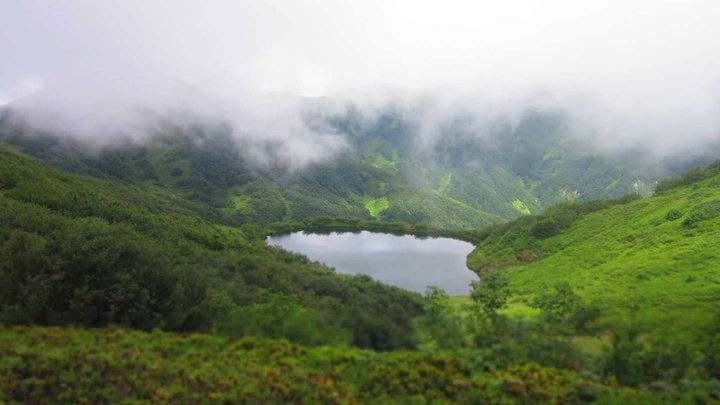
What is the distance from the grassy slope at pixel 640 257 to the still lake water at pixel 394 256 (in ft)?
39.3

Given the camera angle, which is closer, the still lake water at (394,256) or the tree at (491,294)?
the tree at (491,294)

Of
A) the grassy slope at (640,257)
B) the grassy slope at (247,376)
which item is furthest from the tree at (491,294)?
the grassy slope at (247,376)

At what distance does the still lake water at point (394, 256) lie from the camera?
3812 inches

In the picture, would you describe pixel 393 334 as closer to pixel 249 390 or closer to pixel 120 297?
pixel 249 390

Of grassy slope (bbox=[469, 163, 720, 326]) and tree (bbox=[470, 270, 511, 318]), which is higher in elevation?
grassy slope (bbox=[469, 163, 720, 326])

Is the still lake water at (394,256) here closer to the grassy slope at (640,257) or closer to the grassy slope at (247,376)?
the grassy slope at (640,257)

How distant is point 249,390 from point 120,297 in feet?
44.6

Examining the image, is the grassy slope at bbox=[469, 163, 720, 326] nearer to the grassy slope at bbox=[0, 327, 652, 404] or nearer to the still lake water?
the still lake water

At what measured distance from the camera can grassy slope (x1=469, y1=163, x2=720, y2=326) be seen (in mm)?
44750

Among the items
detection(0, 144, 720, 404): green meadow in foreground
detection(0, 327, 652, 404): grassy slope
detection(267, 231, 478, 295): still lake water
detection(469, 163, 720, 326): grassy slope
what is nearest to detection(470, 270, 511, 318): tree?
detection(0, 144, 720, 404): green meadow in foreground

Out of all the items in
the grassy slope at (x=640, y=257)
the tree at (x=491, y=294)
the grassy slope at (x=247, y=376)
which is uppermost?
the grassy slope at (x=640, y=257)

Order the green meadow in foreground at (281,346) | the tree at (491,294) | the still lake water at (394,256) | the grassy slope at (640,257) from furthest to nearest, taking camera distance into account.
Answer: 1. the still lake water at (394,256)
2. the grassy slope at (640,257)
3. the tree at (491,294)
4. the green meadow in foreground at (281,346)

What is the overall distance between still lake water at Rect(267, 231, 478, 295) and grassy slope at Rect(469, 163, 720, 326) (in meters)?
12.0

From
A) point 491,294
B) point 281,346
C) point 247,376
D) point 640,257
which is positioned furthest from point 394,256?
point 247,376
